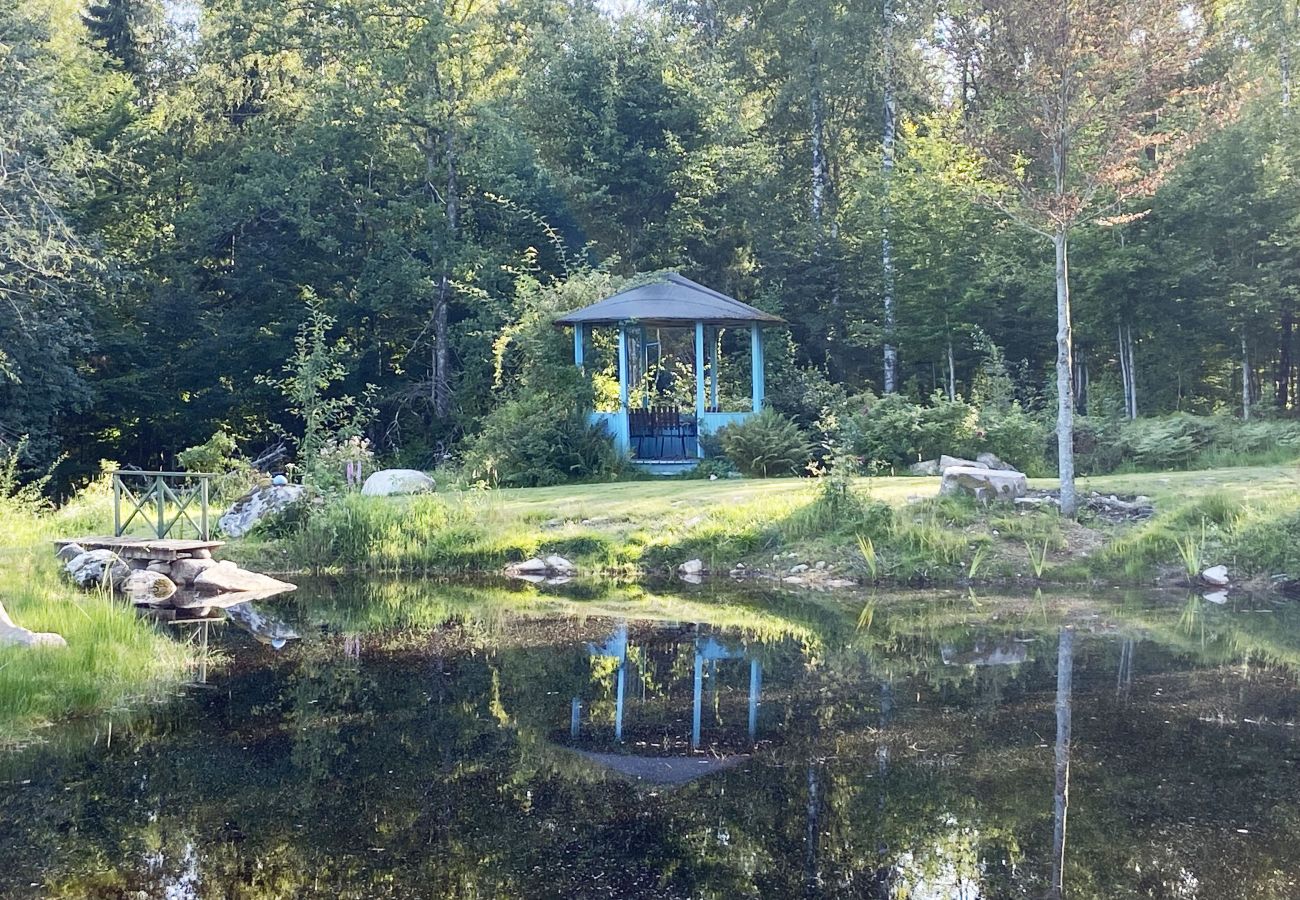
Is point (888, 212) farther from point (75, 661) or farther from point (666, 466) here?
point (75, 661)

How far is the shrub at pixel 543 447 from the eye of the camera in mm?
17844

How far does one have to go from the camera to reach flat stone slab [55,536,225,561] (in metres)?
11.6

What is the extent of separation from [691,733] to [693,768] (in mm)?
656

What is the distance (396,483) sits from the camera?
53.6ft

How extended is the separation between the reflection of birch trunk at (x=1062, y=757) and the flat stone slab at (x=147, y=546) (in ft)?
27.5

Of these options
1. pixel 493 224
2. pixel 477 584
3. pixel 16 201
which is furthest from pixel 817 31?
pixel 477 584

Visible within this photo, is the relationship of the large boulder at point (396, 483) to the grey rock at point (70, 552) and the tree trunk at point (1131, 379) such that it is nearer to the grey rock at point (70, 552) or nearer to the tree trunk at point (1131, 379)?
the grey rock at point (70, 552)

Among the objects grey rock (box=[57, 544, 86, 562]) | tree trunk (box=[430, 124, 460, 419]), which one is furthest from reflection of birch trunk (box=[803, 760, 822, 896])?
tree trunk (box=[430, 124, 460, 419])

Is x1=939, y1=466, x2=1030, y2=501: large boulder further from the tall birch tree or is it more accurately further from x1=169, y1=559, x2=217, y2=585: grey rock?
x1=169, y1=559, x2=217, y2=585: grey rock

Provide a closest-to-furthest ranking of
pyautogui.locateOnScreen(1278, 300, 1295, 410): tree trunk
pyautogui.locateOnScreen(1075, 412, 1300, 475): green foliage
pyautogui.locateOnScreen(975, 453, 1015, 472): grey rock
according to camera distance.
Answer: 1. pyautogui.locateOnScreen(975, 453, 1015, 472): grey rock
2. pyautogui.locateOnScreen(1075, 412, 1300, 475): green foliage
3. pyautogui.locateOnScreen(1278, 300, 1295, 410): tree trunk

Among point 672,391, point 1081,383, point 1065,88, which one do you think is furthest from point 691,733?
point 1081,383

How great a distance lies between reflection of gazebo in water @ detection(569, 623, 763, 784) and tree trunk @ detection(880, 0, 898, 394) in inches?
650

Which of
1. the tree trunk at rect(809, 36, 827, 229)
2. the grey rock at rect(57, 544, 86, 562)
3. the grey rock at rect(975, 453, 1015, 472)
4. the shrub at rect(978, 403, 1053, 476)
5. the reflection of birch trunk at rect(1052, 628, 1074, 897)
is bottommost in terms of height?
the reflection of birch trunk at rect(1052, 628, 1074, 897)

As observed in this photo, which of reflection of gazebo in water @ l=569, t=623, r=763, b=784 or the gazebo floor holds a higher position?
the gazebo floor
